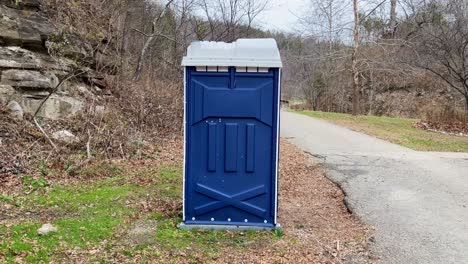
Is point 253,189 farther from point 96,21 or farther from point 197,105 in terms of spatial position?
point 96,21

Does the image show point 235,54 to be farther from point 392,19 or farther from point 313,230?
point 392,19

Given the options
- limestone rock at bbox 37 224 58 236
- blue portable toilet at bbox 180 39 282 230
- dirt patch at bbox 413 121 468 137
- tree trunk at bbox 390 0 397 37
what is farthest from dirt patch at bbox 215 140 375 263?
tree trunk at bbox 390 0 397 37

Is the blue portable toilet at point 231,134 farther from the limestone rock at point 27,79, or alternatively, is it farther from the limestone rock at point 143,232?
the limestone rock at point 27,79

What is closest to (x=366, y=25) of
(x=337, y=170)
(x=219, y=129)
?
(x=337, y=170)

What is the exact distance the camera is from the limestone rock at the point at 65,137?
8.45 meters

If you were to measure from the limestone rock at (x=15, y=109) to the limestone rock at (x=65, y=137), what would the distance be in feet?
2.68

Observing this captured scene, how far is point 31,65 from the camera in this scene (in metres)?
10.0

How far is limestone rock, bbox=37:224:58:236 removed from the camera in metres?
4.46

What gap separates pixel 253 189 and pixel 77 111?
22.6 ft

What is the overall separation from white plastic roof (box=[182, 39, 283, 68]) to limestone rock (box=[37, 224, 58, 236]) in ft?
6.85

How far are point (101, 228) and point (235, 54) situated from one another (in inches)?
88.6

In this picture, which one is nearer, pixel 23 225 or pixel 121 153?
pixel 23 225

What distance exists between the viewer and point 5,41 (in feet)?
32.1

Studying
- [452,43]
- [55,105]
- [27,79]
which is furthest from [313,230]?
[452,43]
